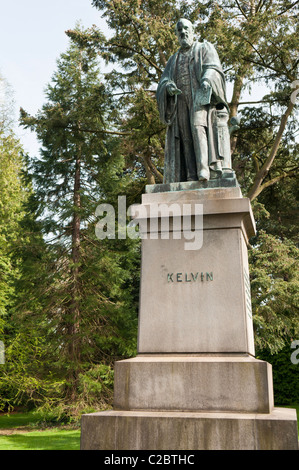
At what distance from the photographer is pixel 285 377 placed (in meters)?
20.0

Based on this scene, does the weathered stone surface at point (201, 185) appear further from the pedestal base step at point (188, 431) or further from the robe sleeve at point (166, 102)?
the pedestal base step at point (188, 431)

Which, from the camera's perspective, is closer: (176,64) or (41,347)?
(176,64)

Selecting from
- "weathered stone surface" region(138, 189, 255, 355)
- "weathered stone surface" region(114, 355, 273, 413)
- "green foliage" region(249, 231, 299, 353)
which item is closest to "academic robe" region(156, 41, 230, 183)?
"weathered stone surface" region(138, 189, 255, 355)

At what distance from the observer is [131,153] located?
17.4 metres

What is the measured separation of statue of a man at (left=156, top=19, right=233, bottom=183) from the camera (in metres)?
5.89

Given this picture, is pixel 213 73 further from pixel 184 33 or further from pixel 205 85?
pixel 184 33

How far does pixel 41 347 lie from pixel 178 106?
11803 millimetres

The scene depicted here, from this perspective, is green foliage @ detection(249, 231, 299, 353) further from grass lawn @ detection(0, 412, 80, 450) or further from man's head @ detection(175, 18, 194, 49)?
man's head @ detection(175, 18, 194, 49)

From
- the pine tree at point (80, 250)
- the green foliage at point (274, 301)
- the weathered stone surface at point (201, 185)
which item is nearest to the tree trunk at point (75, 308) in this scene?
the pine tree at point (80, 250)

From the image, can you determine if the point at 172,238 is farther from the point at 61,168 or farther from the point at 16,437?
the point at 61,168

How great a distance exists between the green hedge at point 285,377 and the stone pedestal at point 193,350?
50.9 feet

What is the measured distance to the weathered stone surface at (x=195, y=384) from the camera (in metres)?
4.57

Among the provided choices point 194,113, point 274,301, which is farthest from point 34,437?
point 194,113
